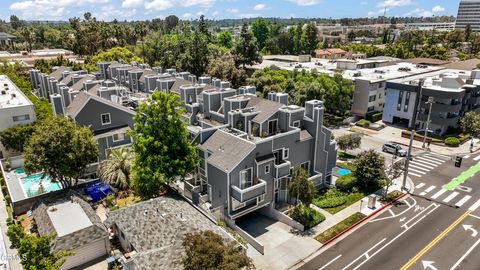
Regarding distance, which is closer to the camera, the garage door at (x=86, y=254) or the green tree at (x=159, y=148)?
the garage door at (x=86, y=254)

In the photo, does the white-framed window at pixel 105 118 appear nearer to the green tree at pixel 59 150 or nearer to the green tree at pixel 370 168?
the green tree at pixel 59 150

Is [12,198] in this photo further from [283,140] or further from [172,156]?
[283,140]

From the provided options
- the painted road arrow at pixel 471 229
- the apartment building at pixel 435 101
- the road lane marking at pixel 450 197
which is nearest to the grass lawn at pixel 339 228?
the painted road arrow at pixel 471 229

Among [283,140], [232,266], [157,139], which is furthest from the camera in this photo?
[283,140]

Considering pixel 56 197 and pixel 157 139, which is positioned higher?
pixel 157 139

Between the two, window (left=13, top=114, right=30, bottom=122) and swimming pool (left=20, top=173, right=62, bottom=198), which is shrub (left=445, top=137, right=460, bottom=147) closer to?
swimming pool (left=20, top=173, right=62, bottom=198)

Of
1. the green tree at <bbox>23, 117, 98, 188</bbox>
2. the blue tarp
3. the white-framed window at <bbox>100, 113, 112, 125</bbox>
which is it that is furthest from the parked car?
the green tree at <bbox>23, 117, 98, 188</bbox>

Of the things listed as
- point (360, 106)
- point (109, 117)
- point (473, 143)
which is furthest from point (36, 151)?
point (473, 143)
